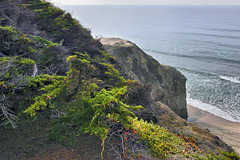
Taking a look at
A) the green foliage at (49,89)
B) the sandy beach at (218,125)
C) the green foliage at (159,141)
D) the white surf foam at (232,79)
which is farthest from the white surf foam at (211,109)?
the green foliage at (49,89)

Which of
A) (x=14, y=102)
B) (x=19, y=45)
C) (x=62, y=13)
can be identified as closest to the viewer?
(x=14, y=102)

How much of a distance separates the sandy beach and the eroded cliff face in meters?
1.62

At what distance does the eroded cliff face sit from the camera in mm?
16094

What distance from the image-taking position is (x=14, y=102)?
211 inches

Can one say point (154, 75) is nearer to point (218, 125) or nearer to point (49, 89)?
point (218, 125)

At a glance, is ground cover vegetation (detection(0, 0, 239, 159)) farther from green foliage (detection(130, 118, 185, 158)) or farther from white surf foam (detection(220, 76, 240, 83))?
white surf foam (detection(220, 76, 240, 83))

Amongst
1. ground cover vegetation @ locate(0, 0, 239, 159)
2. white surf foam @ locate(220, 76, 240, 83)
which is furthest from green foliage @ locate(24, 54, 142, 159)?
white surf foam @ locate(220, 76, 240, 83)

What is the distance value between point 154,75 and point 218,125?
25.8 ft

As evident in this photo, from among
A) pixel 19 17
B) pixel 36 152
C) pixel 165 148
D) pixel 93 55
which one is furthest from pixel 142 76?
pixel 36 152

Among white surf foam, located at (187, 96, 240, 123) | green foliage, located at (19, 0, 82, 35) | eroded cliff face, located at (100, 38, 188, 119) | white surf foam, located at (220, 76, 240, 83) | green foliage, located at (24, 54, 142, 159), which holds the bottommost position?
white surf foam, located at (187, 96, 240, 123)

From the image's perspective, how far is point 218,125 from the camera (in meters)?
17.6

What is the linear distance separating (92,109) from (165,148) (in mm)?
2177

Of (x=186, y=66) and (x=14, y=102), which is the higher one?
(x=14, y=102)

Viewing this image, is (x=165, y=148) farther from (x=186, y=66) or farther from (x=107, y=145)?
(x=186, y=66)
